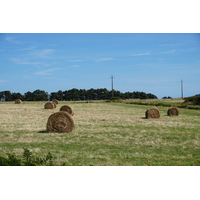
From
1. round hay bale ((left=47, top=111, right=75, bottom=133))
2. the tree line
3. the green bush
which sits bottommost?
the green bush

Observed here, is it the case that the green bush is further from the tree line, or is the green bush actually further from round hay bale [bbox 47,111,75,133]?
the tree line

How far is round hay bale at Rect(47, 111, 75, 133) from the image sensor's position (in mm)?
16062

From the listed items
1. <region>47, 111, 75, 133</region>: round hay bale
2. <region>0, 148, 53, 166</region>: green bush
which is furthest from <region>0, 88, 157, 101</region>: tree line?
<region>0, 148, 53, 166</region>: green bush

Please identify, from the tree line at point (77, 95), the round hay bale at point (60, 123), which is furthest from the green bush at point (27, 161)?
the tree line at point (77, 95)

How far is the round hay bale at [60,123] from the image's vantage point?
16.1 meters

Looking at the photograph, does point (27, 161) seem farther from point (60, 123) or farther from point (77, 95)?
point (77, 95)

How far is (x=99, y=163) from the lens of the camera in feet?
29.1

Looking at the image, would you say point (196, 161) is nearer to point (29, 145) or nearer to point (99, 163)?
point (99, 163)

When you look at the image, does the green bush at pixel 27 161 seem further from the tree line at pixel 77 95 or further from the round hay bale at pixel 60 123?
the tree line at pixel 77 95

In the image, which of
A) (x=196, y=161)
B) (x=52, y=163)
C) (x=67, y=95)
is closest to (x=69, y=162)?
(x=52, y=163)

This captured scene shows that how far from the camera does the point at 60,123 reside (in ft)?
53.0

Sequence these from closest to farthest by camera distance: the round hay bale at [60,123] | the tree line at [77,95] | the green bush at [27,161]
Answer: the green bush at [27,161] < the round hay bale at [60,123] < the tree line at [77,95]

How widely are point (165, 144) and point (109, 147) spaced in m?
2.91

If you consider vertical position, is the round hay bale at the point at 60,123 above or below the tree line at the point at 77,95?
below
